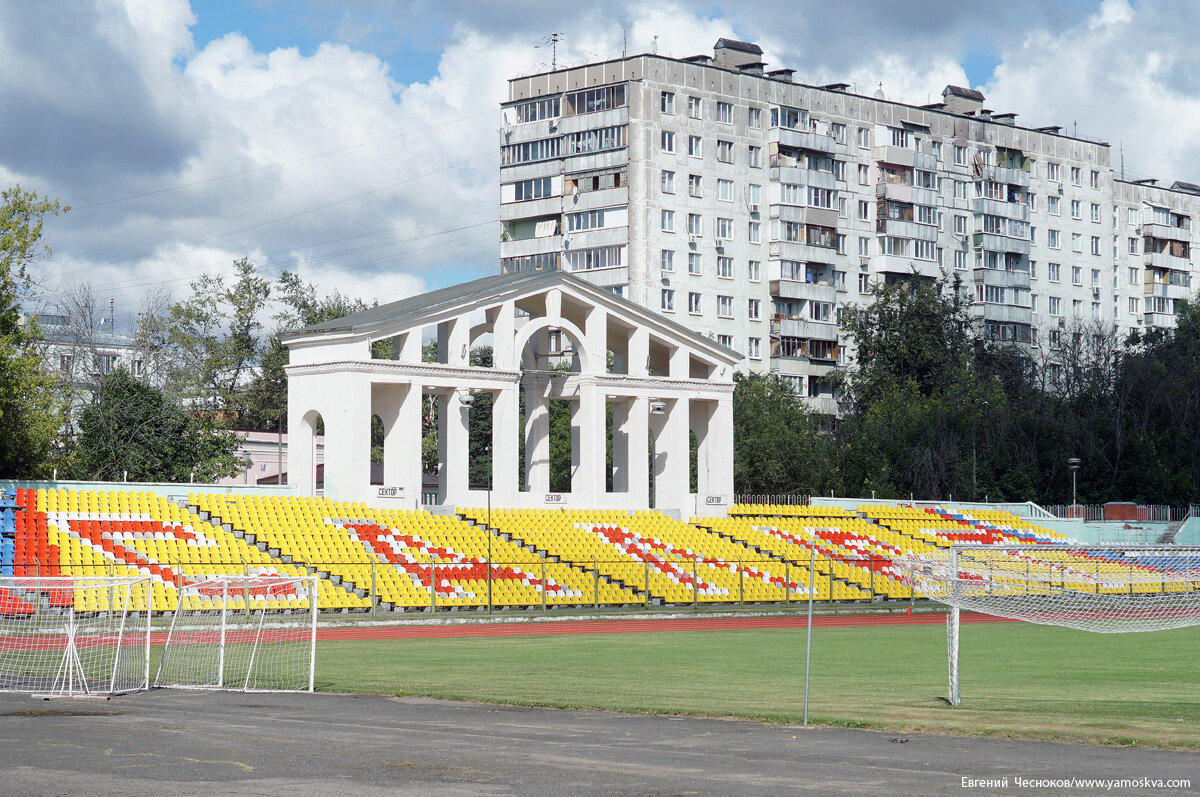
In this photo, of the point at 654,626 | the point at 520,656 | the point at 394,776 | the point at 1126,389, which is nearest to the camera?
the point at 394,776

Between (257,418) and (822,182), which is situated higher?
(822,182)

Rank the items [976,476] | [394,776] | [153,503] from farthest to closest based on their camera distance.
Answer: [976,476] < [153,503] < [394,776]

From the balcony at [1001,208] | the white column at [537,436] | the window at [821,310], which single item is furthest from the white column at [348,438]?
the balcony at [1001,208]

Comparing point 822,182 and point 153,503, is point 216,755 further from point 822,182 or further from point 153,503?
point 822,182

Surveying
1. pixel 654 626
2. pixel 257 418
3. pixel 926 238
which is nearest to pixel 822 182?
pixel 926 238

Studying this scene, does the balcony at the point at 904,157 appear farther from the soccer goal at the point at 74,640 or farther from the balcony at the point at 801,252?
the soccer goal at the point at 74,640

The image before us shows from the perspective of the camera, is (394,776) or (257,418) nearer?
(394,776)

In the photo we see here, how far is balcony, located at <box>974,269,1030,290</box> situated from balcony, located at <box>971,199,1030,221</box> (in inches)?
161

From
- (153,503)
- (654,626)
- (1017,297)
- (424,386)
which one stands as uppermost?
(1017,297)

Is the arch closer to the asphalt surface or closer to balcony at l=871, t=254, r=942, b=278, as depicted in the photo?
the asphalt surface

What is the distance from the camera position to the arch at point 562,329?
49.8 metres

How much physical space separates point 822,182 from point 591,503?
47281 mm

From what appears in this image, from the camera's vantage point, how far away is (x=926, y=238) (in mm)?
98812

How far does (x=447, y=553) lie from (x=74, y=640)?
836 inches
